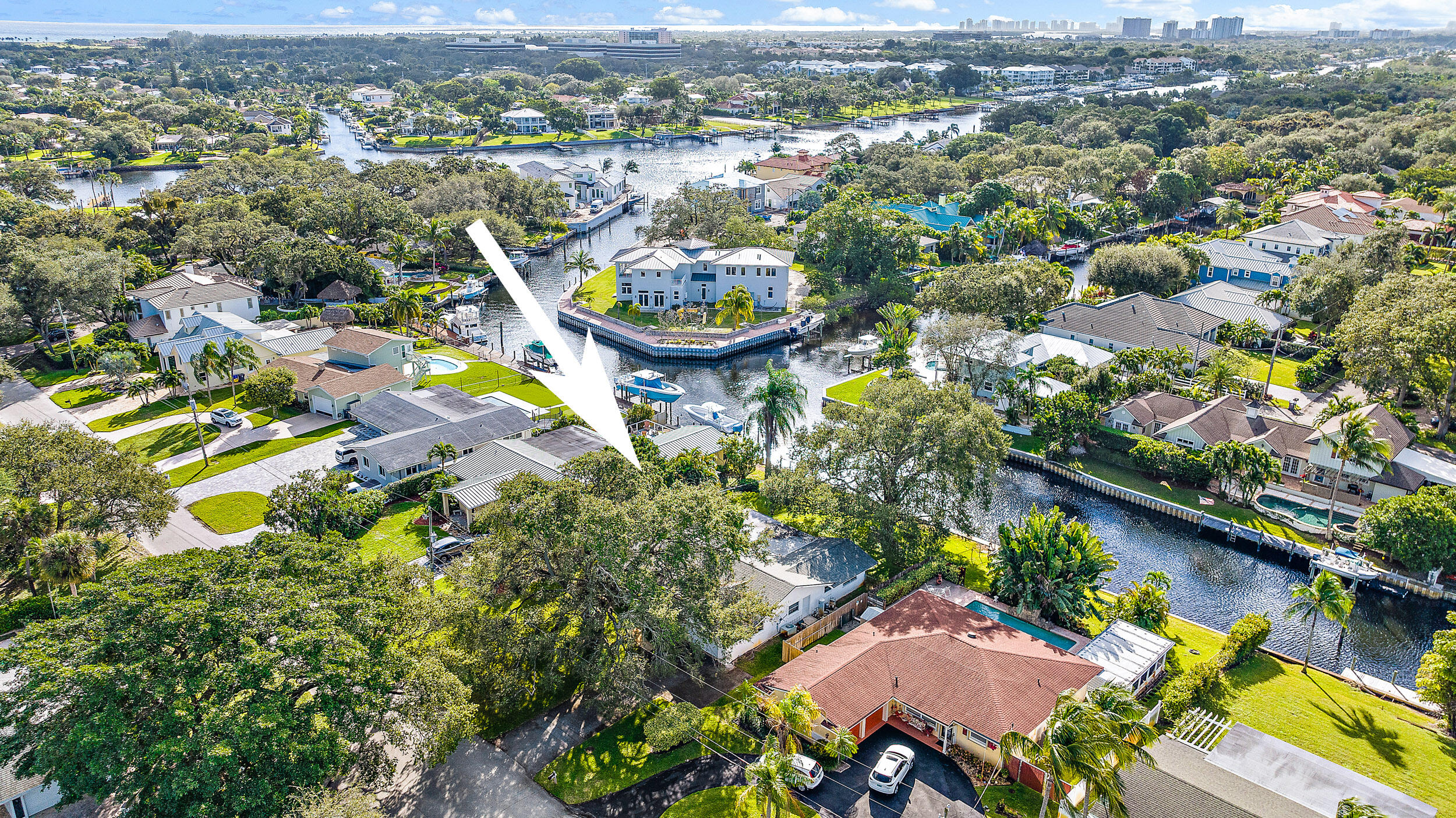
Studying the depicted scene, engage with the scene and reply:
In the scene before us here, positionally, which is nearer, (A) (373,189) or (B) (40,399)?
(B) (40,399)

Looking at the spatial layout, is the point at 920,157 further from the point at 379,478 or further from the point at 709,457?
the point at 379,478

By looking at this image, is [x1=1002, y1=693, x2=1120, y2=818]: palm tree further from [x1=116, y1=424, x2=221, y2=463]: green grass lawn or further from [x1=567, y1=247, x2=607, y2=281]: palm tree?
[x1=567, y1=247, x2=607, y2=281]: palm tree

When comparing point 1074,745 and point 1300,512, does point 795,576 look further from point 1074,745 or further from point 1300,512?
point 1300,512

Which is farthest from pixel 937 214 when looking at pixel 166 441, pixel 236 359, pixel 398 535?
pixel 166 441

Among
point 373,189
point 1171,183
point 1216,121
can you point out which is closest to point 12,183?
point 373,189

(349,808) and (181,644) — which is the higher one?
(181,644)

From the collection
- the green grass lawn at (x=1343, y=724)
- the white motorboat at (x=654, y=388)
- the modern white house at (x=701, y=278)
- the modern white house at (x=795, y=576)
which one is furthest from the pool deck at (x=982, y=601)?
the modern white house at (x=701, y=278)

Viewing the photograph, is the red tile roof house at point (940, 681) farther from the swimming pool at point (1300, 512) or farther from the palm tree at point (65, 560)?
the palm tree at point (65, 560)
